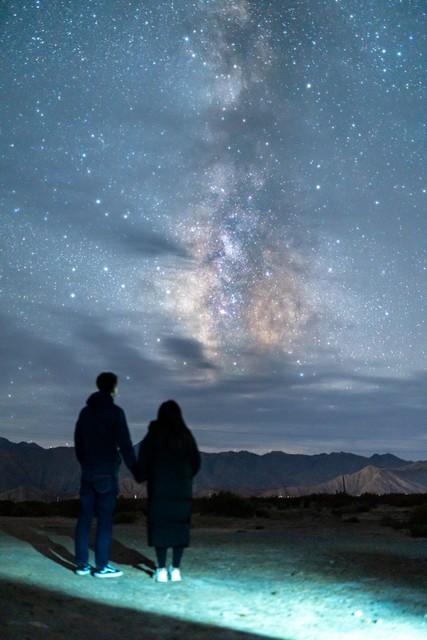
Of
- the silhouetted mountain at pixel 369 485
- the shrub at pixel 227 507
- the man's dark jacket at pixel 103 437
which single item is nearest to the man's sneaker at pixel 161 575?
the man's dark jacket at pixel 103 437

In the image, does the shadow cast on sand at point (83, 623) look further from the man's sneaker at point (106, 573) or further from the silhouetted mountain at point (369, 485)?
the silhouetted mountain at point (369, 485)

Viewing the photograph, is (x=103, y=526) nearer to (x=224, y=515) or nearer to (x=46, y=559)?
(x=46, y=559)

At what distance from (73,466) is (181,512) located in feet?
595

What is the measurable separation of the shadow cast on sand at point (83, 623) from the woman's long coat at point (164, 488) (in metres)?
1.22

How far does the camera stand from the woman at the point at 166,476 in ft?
25.5

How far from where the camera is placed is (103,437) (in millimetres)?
7902

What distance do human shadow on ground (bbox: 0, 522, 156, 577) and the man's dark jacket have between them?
1490mm

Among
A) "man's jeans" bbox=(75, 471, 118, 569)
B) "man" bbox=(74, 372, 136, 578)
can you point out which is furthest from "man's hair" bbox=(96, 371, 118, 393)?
"man's jeans" bbox=(75, 471, 118, 569)

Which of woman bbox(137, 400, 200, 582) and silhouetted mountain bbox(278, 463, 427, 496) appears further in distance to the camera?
silhouetted mountain bbox(278, 463, 427, 496)

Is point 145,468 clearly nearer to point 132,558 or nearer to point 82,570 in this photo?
point 82,570

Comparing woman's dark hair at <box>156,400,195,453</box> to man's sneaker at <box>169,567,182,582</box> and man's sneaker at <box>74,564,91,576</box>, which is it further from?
man's sneaker at <box>74,564,91,576</box>

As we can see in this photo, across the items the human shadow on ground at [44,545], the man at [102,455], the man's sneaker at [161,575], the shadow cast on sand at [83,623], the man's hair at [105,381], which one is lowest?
the shadow cast on sand at [83,623]

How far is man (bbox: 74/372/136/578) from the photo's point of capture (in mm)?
7852

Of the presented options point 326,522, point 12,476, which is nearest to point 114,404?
point 326,522
